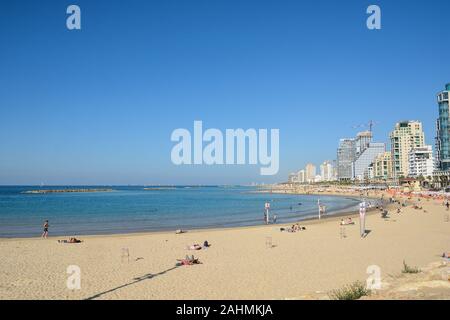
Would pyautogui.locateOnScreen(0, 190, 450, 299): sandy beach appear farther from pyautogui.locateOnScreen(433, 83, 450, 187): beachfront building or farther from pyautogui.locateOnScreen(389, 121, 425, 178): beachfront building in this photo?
pyautogui.locateOnScreen(389, 121, 425, 178): beachfront building

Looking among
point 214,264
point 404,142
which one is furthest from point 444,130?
point 214,264

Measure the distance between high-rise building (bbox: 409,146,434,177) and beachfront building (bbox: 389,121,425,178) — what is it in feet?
40.2

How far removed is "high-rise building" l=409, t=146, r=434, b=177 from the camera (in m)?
146

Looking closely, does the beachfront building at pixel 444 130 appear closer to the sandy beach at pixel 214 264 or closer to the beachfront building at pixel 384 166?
the beachfront building at pixel 384 166

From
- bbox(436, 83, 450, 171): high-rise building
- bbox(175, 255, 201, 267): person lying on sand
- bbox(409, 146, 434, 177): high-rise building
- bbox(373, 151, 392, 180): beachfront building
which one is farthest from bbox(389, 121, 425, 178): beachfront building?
bbox(175, 255, 201, 267): person lying on sand

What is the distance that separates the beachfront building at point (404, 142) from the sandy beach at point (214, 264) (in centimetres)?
16056

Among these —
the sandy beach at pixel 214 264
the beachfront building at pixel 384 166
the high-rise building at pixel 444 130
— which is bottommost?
the sandy beach at pixel 214 264

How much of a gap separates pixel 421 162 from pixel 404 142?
2331 cm

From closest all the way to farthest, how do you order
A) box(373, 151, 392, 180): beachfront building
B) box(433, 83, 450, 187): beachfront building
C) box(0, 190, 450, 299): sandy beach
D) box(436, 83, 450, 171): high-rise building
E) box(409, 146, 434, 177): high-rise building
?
box(0, 190, 450, 299): sandy beach, box(433, 83, 450, 187): beachfront building, box(436, 83, 450, 171): high-rise building, box(409, 146, 434, 177): high-rise building, box(373, 151, 392, 180): beachfront building

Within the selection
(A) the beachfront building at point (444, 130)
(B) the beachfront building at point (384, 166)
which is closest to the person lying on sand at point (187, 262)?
(A) the beachfront building at point (444, 130)

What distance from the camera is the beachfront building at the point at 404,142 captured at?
554ft

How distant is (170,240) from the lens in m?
22.6

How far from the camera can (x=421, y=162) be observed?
14925 centimetres
